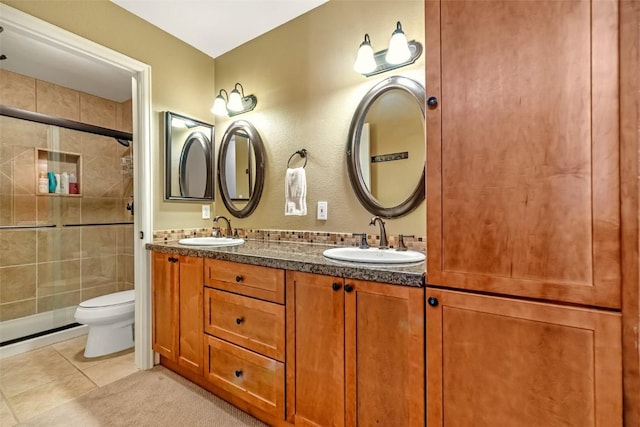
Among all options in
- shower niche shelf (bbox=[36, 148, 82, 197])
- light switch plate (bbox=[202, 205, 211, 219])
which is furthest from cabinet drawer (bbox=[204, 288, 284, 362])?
shower niche shelf (bbox=[36, 148, 82, 197])

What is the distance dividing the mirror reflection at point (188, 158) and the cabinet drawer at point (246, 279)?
93cm

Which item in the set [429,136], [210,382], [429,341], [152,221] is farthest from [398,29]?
[210,382]

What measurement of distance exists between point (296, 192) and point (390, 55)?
968mm

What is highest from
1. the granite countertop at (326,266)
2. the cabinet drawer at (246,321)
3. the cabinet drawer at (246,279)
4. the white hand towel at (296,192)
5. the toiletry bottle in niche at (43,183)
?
the toiletry bottle in niche at (43,183)

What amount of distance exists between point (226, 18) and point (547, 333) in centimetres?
252

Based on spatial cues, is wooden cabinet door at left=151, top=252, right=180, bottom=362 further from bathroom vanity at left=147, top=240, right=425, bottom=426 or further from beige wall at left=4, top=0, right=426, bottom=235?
beige wall at left=4, top=0, right=426, bottom=235

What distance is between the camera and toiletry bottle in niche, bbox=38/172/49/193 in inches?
108

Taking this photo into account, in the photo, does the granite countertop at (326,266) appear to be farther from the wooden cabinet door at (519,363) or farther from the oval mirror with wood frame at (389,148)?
the oval mirror with wood frame at (389,148)

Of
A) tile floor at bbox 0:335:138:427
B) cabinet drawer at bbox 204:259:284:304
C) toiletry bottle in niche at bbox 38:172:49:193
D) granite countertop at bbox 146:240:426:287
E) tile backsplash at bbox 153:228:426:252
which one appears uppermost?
toiletry bottle in niche at bbox 38:172:49:193

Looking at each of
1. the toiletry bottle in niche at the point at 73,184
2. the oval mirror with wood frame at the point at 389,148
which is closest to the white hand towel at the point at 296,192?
the oval mirror with wood frame at the point at 389,148

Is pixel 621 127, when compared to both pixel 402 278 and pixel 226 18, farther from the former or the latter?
pixel 226 18

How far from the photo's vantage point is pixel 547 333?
2.74 ft

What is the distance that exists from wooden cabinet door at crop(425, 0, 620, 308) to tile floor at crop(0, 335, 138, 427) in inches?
85.8

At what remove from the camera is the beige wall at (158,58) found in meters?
→ 1.77
